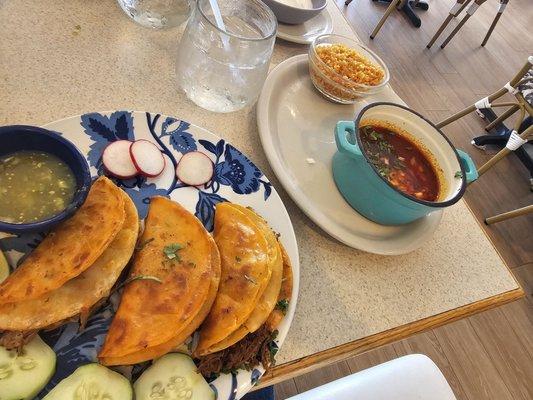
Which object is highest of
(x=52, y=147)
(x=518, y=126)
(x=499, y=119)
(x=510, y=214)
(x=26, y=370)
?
(x=52, y=147)

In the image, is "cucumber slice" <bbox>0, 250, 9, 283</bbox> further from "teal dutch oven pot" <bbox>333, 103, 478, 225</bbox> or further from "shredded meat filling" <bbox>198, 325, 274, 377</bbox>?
"teal dutch oven pot" <bbox>333, 103, 478, 225</bbox>

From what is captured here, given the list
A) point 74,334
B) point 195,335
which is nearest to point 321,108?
point 195,335

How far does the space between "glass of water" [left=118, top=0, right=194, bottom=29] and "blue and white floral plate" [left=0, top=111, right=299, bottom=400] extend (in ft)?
1.57

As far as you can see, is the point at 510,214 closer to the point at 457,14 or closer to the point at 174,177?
the point at 457,14

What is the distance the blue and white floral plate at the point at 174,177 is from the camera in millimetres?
984

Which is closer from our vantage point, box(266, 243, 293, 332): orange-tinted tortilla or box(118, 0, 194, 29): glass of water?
box(266, 243, 293, 332): orange-tinted tortilla

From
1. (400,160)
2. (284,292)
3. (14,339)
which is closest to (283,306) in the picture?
(284,292)

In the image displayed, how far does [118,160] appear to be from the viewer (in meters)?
1.01

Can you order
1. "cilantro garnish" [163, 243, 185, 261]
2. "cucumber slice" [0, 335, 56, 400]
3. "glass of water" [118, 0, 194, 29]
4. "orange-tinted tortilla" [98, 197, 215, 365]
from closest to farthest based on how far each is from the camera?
"cucumber slice" [0, 335, 56, 400]
"orange-tinted tortilla" [98, 197, 215, 365]
"cilantro garnish" [163, 243, 185, 261]
"glass of water" [118, 0, 194, 29]

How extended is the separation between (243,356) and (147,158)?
1.75 ft

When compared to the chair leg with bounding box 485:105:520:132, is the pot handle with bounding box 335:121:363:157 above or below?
above

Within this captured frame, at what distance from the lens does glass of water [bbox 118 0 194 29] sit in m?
1.37

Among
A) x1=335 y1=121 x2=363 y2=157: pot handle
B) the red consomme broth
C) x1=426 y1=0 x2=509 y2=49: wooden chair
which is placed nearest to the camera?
x1=335 y1=121 x2=363 y2=157: pot handle

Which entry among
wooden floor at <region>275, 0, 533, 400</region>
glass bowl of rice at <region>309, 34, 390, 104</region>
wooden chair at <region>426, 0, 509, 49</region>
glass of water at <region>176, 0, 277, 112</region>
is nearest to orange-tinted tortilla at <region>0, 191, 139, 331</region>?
glass of water at <region>176, 0, 277, 112</region>
